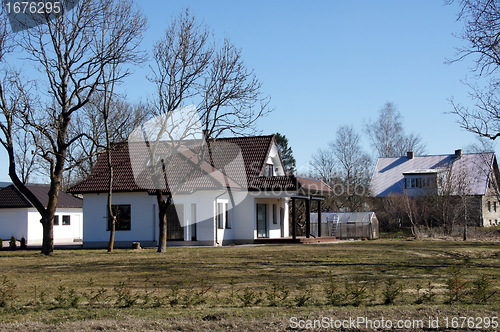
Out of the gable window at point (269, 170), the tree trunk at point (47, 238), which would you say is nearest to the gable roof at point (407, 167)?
the gable window at point (269, 170)

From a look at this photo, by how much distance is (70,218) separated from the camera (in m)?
49.7

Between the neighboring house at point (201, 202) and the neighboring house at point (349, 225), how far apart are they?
18.9ft

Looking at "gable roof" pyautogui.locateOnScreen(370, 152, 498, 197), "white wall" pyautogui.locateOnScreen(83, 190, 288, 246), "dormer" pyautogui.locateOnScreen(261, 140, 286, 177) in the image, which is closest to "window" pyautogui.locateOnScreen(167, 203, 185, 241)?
"white wall" pyautogui.locateOnScreen(83, 190, 288, 246)

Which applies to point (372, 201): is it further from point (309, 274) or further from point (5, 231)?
point (309, 274)

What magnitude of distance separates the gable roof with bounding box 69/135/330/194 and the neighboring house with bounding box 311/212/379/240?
176 inches

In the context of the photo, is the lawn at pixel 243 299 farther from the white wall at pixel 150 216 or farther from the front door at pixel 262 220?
the front door at pixel 262 220

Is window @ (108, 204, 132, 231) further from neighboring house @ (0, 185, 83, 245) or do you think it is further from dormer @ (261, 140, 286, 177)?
neighboring house @ (0, 185, 83, 245)

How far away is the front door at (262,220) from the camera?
3581 centimetres

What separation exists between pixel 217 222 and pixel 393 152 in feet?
142

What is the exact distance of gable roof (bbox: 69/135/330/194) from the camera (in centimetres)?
3369

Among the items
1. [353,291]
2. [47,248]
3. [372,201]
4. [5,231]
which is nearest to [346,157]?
[372,201]

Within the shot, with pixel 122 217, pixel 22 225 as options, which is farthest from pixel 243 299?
pixel 22 225

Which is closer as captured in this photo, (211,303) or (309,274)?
(211,303)

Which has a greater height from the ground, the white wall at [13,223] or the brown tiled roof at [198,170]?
the brown tiled roof at [198,170]
